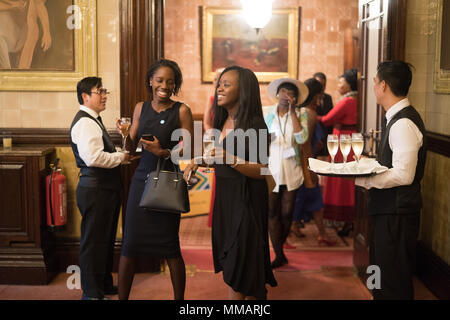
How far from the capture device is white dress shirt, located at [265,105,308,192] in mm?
5129

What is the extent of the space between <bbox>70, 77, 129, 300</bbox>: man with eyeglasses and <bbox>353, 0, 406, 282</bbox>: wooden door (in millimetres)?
1981

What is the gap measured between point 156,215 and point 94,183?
0.58 metres

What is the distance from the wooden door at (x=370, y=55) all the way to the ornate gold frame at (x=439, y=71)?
0.24 m

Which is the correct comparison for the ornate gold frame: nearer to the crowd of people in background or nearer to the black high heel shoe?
the crowd of people in background

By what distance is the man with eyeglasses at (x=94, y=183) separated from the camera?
385cm

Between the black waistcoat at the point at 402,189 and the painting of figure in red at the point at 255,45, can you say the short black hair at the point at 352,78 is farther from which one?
the black waistcoat at the point at 402,189

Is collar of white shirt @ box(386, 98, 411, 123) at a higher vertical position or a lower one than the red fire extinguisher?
higher

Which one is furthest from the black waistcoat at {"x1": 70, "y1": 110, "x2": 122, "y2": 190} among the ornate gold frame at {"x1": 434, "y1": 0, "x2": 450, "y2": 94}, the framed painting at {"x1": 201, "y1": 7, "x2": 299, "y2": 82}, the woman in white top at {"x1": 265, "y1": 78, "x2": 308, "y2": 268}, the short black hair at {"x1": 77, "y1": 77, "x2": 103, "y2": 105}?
the framed painting at {"x1": 201, "y1": 7, "x2": 299, "y2": 82}

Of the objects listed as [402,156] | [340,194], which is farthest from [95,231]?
[340,194]

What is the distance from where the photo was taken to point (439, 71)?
4.27m

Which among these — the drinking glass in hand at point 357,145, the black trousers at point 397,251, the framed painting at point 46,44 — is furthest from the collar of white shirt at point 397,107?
the framed painting at point 46,44
